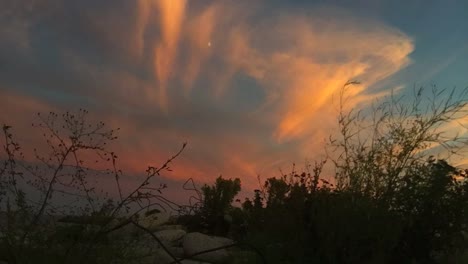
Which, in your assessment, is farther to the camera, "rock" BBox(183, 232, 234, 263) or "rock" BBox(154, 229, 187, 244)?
"rock" BBox(154, 229, 187, 244)

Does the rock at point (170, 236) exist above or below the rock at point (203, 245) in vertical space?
above

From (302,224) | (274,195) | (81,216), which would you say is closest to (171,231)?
(274,195)

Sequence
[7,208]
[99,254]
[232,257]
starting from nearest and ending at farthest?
[7,208], [99,254], [232,257]

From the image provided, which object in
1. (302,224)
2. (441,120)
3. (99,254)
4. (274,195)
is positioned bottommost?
(99,254)

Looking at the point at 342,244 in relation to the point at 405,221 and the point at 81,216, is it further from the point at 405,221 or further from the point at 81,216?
the point at 81,216

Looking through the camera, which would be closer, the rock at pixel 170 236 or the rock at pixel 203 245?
the rock at pixel 203 245

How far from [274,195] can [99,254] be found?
4.56m

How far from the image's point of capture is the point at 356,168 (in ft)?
37.0

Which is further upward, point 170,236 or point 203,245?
point 170,236

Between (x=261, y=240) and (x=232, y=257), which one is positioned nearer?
(x=261, y=240)

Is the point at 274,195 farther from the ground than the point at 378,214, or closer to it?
farther from the ground

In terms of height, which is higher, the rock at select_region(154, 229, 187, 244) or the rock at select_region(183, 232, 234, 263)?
the rock at select_region(154, 229, 187, 244)

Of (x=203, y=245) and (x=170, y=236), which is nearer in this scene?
(x=203, y=245)

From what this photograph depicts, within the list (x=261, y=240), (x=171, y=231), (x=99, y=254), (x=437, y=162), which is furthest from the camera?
(x=171, y=231)
